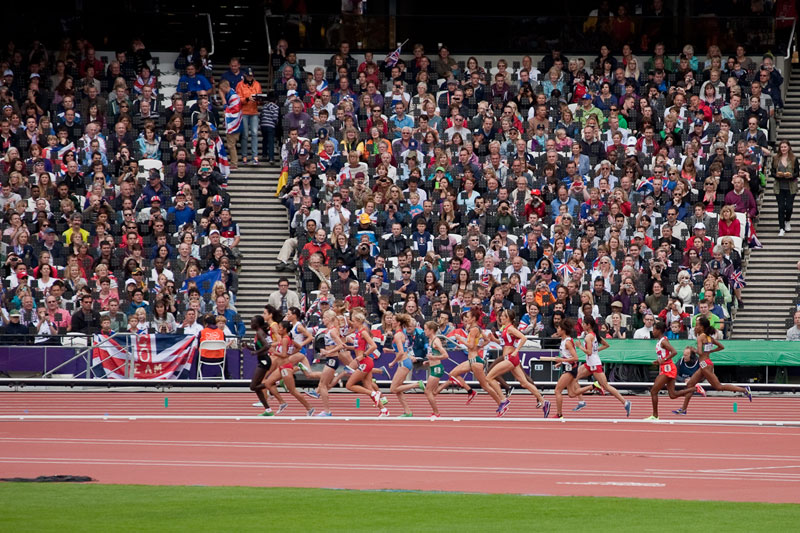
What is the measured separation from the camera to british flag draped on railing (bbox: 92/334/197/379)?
26531 millimetres

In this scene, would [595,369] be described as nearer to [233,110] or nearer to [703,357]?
[703,357]

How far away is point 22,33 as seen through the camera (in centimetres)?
3316

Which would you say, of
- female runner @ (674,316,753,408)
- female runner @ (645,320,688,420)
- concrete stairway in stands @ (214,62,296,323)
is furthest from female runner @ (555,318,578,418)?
concrete stairway in stands @ (214,62,296,323)

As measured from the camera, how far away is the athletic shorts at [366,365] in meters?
22.5

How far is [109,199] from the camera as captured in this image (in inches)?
1141

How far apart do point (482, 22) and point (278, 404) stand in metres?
13.2

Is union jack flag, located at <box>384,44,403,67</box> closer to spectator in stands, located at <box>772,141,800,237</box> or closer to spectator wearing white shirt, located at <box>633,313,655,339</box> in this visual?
spectator in stands, located at <box>772,141,800,237</box>

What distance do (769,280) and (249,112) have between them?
441 inches

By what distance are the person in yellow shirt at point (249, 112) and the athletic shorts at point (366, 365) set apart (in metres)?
10.3

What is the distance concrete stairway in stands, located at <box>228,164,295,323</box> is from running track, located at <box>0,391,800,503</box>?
3983 mm

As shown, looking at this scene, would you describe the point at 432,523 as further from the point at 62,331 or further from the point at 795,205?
the point at 795,205

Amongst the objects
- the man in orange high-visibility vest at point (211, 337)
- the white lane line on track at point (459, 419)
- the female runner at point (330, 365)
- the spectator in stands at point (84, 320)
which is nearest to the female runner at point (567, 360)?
the white lane line on track at point (459, 419)

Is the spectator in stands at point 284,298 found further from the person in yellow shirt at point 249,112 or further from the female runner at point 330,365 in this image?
the person in yellow shirt at point 249,112

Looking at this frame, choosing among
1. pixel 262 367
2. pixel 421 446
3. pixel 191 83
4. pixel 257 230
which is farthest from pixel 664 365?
pixel 191 83
